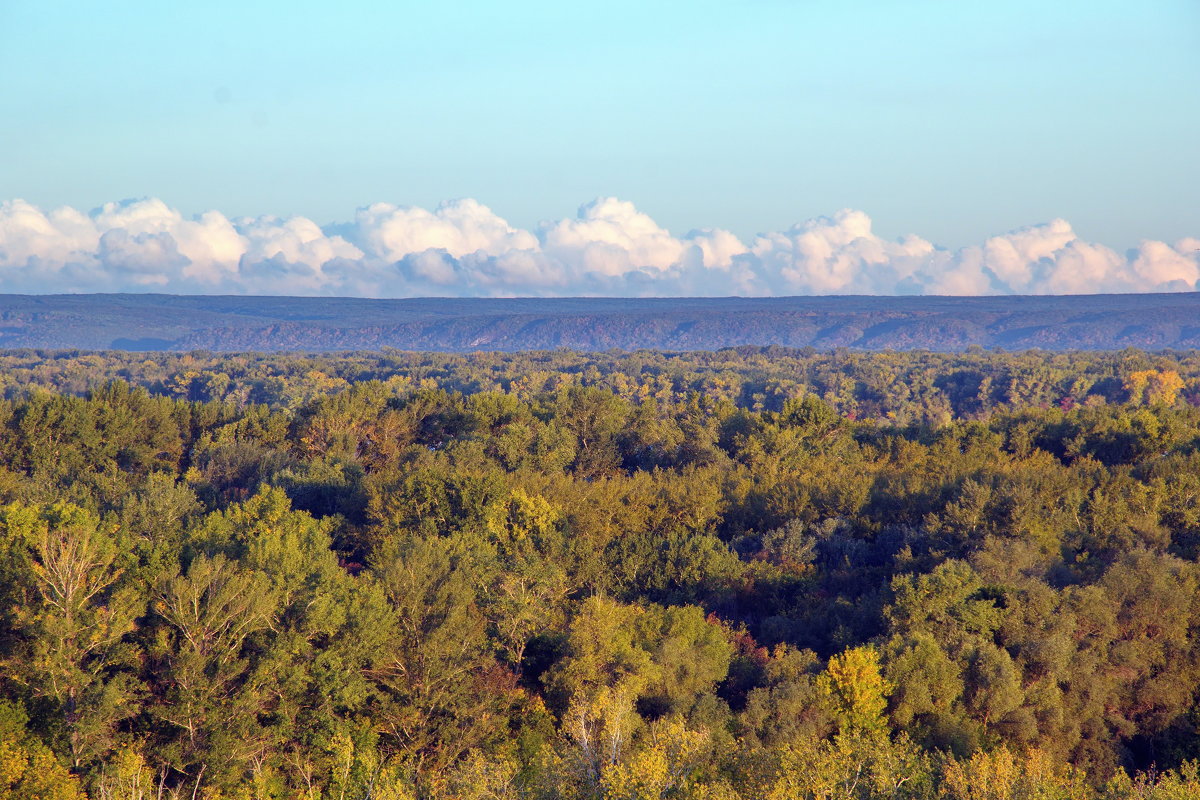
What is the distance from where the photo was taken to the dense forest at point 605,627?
27828 millimetres

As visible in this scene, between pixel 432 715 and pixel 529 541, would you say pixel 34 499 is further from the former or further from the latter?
pixel 432 715

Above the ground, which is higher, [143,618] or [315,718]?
[143,618]

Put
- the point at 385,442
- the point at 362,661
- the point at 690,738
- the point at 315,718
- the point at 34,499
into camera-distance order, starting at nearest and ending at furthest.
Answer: the point at 690,738 < the point at 315,718 < the point at 362,661 < the point at 34,499 < the point at 385,442

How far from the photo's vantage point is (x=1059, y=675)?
A: 35.1m

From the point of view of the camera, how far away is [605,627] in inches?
1345

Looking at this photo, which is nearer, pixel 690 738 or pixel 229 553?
pixel 690 738

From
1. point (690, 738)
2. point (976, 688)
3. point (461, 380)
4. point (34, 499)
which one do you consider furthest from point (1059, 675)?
point (461, 380)

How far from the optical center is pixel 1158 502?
4738cm

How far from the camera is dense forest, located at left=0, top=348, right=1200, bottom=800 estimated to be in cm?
2783

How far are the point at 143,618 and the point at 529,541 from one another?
685 inches

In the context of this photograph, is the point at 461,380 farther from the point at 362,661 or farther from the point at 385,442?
the point at 362,661

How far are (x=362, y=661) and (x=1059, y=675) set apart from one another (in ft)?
70.6

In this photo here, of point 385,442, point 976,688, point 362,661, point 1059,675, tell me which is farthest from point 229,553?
point 385,442

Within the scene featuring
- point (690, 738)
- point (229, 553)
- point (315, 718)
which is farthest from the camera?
point (229, 553)
